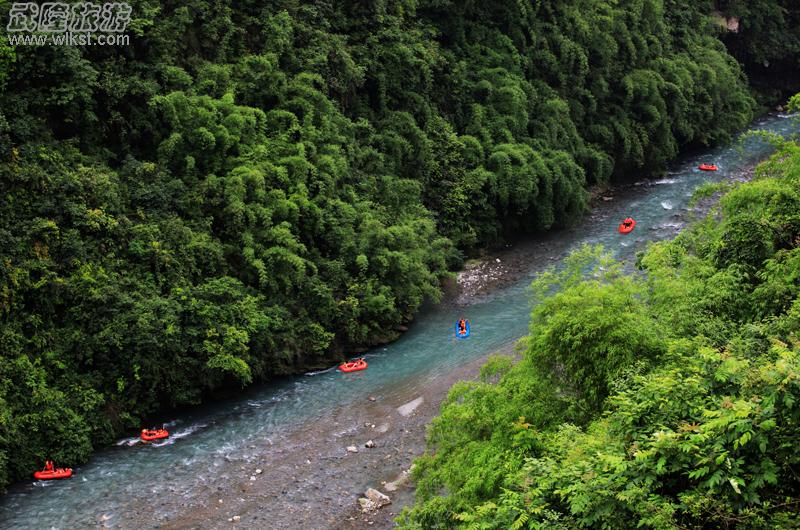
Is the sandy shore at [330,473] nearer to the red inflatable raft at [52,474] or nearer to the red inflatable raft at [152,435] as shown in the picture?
the red inflatable raft at [152,435]

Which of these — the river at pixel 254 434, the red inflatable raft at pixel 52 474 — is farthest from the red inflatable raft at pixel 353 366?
the red inflatable raft at pixel 52 474

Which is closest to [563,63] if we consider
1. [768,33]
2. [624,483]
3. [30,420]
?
[768,33]

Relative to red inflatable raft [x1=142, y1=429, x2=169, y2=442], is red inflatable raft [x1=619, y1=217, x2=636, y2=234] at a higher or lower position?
higher

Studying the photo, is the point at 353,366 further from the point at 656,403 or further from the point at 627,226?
the point at 656,403

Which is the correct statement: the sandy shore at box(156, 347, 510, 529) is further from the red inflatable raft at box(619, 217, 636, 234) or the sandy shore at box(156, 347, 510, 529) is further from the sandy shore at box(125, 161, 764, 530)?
the red inflatable raft at box(619, 217, 636, 234)

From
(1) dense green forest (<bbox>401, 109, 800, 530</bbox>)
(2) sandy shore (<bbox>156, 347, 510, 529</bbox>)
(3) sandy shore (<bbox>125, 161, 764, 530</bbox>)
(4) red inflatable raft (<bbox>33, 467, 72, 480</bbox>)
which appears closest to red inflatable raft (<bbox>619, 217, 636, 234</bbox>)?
(3) sandy shore (<bbox>125, 161, 764, 530</bbox>)

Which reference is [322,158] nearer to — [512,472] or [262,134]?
[262,134]
